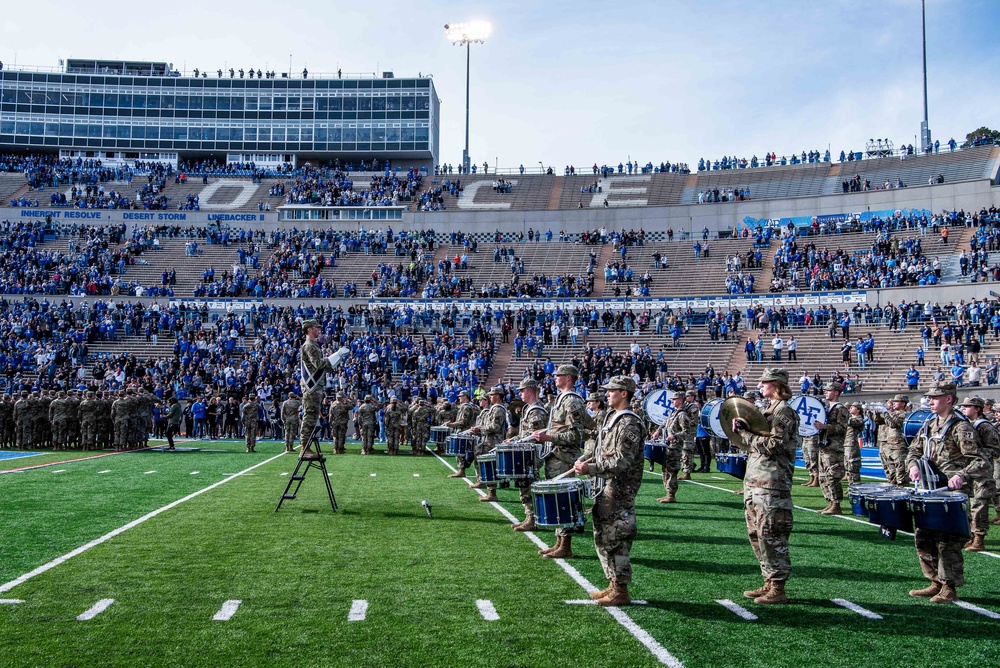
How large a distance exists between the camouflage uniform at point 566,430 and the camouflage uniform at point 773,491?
96.4 inches

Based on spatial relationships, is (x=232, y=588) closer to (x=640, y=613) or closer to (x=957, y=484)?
(x=640, y=613)

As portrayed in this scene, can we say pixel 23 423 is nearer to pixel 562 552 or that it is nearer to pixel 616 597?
pixel 562 552

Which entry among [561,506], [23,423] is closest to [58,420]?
[23,423]

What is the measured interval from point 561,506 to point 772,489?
5.83 ft

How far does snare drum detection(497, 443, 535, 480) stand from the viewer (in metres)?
9.59

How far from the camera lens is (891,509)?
23.4 ft

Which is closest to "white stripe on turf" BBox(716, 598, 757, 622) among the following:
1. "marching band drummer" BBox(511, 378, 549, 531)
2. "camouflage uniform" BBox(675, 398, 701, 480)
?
"marching band drummer" BBox(511, 378, 549, 531)

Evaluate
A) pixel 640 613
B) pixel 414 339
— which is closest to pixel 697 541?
pixel 640 613

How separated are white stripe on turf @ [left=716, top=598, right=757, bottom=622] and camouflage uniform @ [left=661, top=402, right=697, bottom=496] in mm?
6534

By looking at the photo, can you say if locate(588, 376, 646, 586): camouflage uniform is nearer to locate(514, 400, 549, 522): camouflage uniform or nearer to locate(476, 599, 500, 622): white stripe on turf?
locate(476, 599, 500, 622): white stripe on turf

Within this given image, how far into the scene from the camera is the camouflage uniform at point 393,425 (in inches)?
953

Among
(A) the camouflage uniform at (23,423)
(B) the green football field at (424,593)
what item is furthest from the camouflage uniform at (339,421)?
(B) the green football field at (424,593)

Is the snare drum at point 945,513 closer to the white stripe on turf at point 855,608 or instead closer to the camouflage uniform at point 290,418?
the white stripe on turf at point 855,608

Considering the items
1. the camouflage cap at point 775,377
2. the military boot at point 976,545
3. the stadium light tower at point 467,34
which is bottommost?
the military boot at point 976,545
